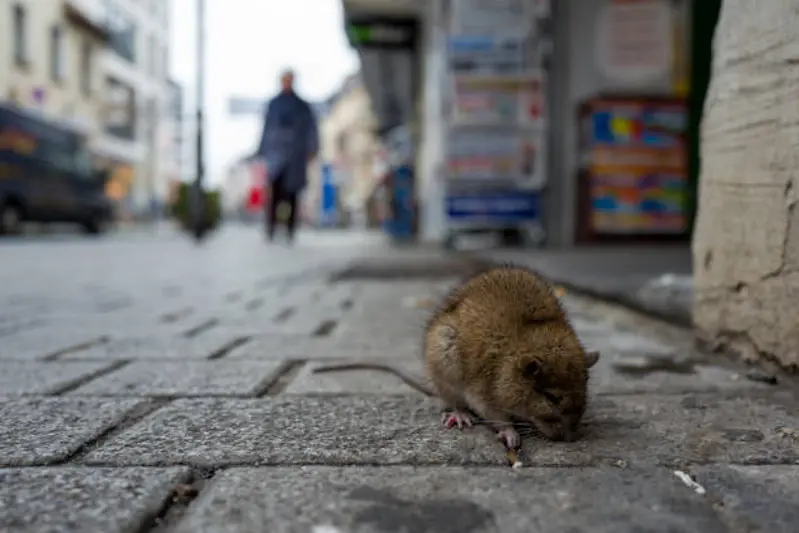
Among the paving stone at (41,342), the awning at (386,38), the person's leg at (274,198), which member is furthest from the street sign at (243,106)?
the paving stone at (41,342)

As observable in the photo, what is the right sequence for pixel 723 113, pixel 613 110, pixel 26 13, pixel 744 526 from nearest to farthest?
pixel 744 526
pixel 723 113
pixel 613 110
pixel 26 13

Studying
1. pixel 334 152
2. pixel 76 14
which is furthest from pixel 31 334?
pixel 334 152

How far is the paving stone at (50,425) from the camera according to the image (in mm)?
1449

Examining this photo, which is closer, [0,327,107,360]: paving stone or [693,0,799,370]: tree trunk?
[693,0,799,370]: tree trunk

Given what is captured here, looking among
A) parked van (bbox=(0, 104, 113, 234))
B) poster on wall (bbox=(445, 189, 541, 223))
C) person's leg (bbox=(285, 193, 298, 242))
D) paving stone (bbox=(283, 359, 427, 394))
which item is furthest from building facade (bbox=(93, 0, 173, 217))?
paving stone (bbox=(283, 359, 427, 394))

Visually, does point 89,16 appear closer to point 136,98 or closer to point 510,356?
point 136,98

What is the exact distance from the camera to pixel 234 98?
83.3ft

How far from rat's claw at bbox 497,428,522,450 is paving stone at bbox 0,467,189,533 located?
1.99 feet

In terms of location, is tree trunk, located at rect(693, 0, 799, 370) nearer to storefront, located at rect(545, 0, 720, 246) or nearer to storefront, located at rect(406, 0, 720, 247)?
storefront, located at rect(406, 0, 720, 247)

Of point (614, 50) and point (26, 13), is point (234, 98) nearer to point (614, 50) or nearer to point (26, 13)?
point (26, 13)

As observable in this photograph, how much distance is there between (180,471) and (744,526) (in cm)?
86

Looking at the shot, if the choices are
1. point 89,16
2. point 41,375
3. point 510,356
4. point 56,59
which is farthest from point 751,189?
point 89,16

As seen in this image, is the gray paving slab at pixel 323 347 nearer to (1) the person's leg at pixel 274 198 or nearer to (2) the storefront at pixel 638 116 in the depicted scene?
(2) the storefront at pixel 638 116

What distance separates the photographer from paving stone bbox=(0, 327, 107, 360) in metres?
2.63
